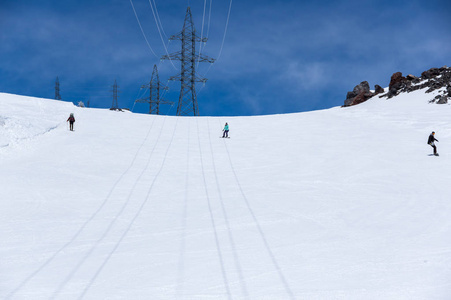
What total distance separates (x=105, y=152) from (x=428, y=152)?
18.3 meters

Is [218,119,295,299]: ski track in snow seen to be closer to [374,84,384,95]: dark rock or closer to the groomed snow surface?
the groomed snow surface

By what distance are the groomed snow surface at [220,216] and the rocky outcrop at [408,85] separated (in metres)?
22.4

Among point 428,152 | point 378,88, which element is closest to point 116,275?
point 428,152

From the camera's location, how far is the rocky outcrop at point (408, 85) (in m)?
43.2

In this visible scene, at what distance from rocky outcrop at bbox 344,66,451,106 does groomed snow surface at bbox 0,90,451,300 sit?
22.4m

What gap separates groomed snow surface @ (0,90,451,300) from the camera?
6.99m

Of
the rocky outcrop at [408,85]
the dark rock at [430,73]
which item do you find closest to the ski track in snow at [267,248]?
the rocky outcrop at [408,85]

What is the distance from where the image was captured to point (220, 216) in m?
11.3

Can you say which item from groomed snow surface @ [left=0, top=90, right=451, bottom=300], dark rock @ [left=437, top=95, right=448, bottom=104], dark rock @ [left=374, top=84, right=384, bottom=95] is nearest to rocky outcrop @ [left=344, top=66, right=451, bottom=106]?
dark rock @ [left=374, top=84, right=384, bottom=95]

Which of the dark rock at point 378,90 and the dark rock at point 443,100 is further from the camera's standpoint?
the dark rock at point 378,90

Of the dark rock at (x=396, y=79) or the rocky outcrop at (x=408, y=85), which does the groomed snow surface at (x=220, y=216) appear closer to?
the rocky outcrop at (x=408, y=85)

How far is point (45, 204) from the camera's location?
39.4 ft

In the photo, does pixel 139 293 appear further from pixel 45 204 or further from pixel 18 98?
pixel 18 98

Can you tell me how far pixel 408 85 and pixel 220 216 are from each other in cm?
4615
